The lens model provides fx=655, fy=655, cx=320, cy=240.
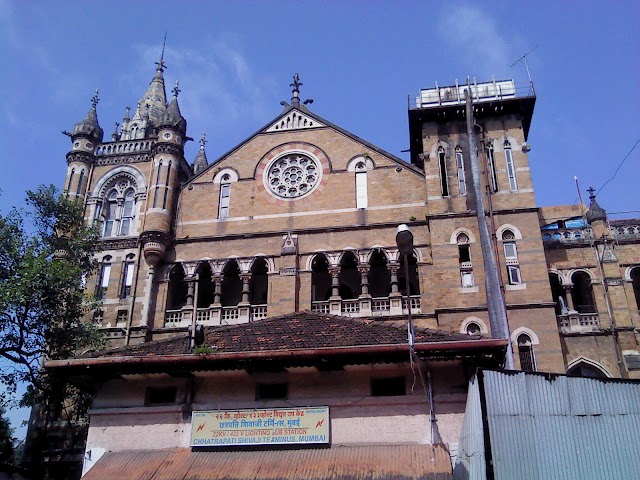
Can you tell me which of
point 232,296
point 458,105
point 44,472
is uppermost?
point 458,105

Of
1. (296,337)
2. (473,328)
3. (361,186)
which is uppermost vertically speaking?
(361,186)

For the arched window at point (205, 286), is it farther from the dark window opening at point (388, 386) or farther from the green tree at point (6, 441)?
the dark window opening at point (388, 386)

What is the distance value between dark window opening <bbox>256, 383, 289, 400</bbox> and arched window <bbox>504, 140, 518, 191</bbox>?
15.9 meters

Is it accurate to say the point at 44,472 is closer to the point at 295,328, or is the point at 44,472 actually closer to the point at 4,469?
the point at 4,469

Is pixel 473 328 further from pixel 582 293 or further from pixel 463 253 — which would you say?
pixel 582 293

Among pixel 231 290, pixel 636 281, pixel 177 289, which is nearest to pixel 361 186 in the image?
pixel 231 290

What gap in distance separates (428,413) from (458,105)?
695 inches

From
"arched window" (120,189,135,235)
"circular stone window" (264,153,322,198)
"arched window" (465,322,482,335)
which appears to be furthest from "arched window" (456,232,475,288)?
"arched window" (120,189,135,235)

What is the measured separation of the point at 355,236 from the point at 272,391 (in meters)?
13.4

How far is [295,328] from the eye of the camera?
1556 centimetres

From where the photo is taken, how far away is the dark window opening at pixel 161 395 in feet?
47.8

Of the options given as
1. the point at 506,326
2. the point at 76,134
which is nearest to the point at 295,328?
the point at 506,326

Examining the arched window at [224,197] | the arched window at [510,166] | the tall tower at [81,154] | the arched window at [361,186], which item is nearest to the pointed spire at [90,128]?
the tall tower at [81,154]

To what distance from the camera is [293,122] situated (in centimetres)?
3055
